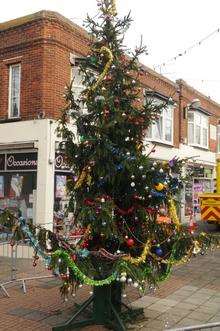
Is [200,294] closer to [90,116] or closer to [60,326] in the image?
[60,326]

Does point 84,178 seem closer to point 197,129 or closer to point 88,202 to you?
point 88,202

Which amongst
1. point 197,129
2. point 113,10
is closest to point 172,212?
point 113,10

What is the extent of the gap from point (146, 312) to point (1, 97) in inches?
347

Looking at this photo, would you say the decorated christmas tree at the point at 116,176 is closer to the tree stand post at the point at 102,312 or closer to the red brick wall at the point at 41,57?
the tree stand post at the point at 102,312

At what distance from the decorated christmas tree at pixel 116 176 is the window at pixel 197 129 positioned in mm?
15922

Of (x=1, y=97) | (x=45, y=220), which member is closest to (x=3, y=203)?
(x=45, y=220)

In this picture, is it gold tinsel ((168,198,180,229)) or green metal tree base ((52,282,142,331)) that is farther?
gold tinsel ((168,198,180,229))

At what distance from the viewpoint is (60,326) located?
631 cm

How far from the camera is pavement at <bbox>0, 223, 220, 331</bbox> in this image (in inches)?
269

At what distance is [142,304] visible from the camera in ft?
25.6

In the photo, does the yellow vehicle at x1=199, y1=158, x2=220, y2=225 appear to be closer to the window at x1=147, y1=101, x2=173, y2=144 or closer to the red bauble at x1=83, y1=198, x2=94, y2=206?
the window at x1=147, y1=101, x2=173, y2=144

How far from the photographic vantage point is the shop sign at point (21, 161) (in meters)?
13.6

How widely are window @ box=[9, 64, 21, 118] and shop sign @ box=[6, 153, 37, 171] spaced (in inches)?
44.9

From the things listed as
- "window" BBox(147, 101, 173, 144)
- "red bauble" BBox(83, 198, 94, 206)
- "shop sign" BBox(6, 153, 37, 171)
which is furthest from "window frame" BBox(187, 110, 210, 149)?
"red bauble" BBox(83, 198, 94, 206)
